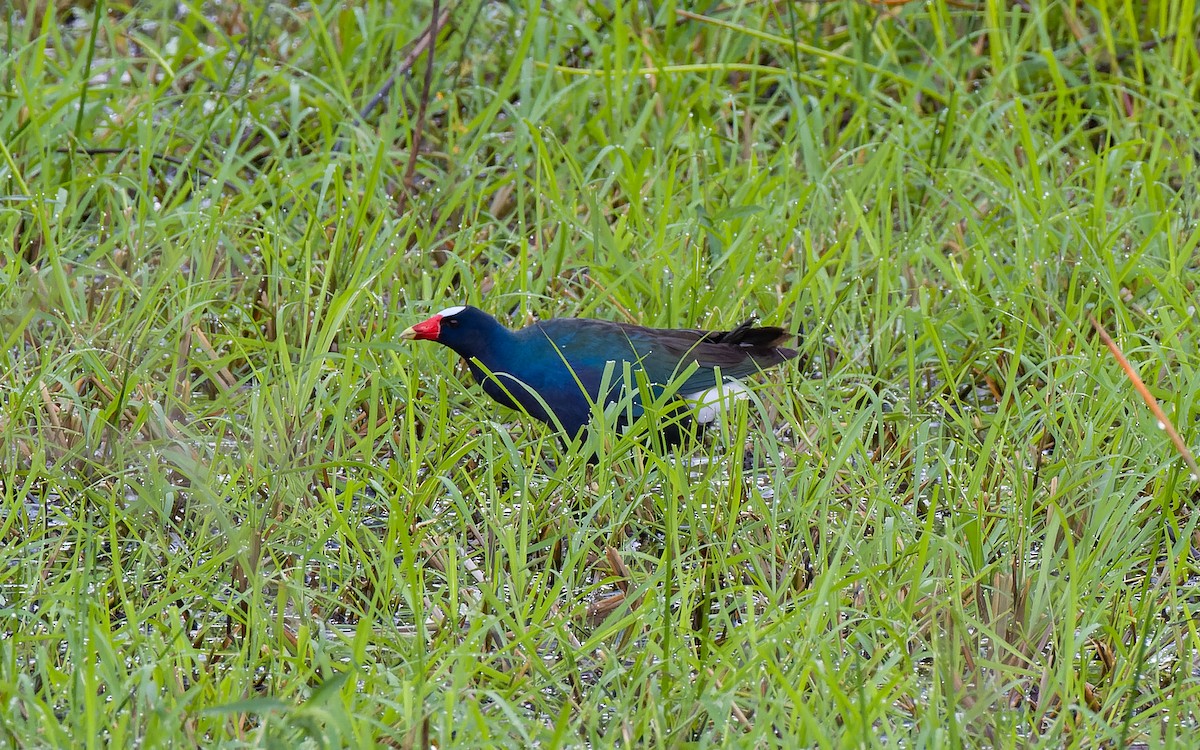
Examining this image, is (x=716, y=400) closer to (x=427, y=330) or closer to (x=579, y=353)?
(x=579, y=353)

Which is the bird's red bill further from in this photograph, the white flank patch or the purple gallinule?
the white flank patch

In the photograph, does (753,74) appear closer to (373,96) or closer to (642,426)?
(373,96)

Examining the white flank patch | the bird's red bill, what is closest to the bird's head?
the bird's red bill

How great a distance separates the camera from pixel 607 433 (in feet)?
9.93

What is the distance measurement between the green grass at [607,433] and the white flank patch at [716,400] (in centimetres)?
5

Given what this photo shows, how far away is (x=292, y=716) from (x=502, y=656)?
1.71 ft

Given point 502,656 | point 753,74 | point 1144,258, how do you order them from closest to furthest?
point 502,656 → point 1144,258 → point 753,74

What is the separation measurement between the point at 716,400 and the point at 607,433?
0.68 ft

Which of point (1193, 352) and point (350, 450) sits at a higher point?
point (1193, 352)

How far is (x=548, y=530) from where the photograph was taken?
9.75ft

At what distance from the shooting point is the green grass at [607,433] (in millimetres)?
2367

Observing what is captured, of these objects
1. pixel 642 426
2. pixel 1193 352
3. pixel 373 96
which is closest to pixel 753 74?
pixel 373 96

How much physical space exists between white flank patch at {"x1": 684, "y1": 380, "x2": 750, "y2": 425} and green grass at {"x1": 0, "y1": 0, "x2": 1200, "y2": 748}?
0.18 feet

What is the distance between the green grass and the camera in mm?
2367
